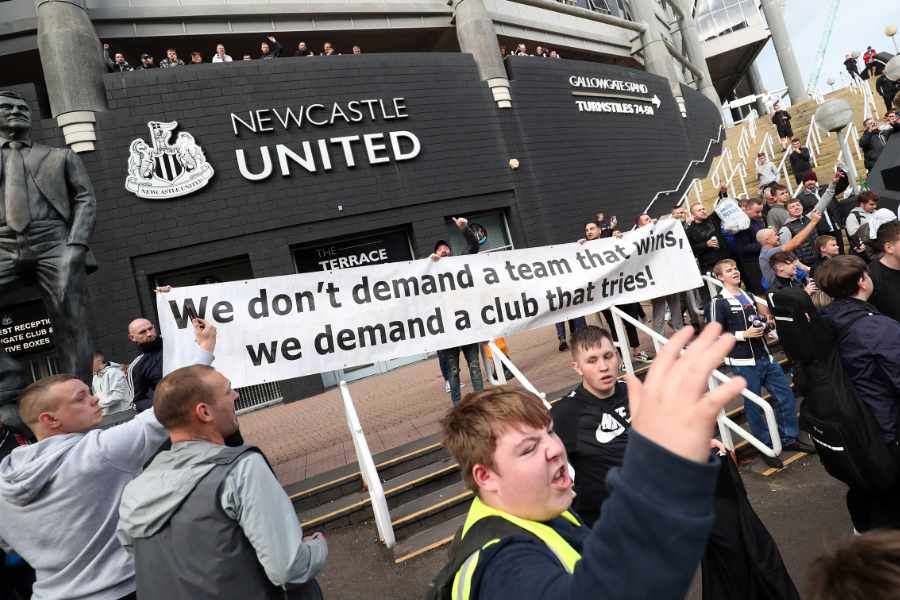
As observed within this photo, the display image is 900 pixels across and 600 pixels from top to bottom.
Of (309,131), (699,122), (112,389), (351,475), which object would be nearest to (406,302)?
(351,475)

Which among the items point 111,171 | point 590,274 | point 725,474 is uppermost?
point 111,171

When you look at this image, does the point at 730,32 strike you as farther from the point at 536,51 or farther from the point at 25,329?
the point at 25,329

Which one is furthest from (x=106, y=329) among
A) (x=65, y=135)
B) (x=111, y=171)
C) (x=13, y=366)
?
(x=13, y=366)

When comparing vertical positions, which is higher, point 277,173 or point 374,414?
point 277,173

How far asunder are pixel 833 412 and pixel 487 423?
258 centimetres

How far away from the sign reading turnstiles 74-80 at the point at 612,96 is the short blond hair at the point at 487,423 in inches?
662

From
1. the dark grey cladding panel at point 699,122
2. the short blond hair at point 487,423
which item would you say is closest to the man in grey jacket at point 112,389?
the short blond hair at point 487,423

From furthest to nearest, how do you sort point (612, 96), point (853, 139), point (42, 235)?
1. point (612, 96)
2. point (853, 139)
3. point (42, 235)

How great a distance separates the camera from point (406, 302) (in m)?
5.33

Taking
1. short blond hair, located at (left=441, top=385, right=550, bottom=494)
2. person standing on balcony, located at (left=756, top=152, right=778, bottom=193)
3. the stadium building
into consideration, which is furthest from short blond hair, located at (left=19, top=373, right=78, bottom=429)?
person standing on balcony, located at (left=756, top=152, right=778, bottom=193)

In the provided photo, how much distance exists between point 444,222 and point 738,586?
39.5 feet

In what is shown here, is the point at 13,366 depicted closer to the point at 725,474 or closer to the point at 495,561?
the point at 495,561

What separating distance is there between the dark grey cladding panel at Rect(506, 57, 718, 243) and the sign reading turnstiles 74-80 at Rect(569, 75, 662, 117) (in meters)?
0.10

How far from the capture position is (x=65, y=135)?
36.2ft
